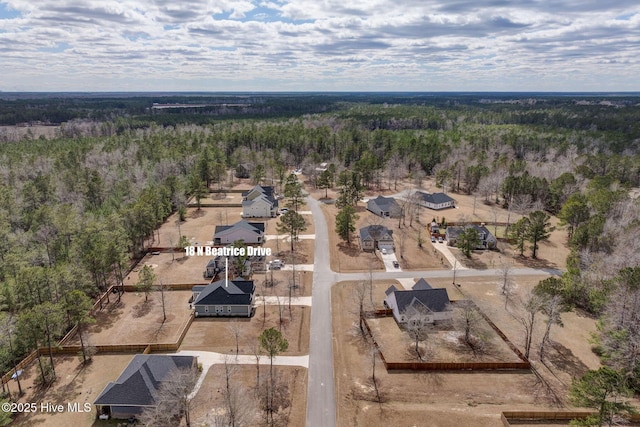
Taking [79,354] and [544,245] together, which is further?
[544,245]

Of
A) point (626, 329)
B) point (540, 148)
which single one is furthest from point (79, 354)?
point (540, 148)

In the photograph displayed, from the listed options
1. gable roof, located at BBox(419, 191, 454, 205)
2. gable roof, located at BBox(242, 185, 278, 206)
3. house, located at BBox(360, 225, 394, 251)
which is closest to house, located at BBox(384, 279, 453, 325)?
house, located at BBox(360, 225, 394, 251)

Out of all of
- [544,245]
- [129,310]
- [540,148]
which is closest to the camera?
[129,310]

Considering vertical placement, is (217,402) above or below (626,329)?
below

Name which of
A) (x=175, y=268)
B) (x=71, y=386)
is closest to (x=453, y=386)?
(x=71, y=386)

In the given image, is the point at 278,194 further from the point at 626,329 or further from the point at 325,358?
the point at 626,329

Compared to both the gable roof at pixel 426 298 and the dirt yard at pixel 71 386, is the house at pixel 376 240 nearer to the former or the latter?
the gable roof at pixel 426 298

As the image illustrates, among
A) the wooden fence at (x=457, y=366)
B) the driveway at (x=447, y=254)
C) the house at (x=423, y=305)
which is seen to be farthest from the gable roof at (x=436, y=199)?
the wooden fence at (x=457, y=366)
